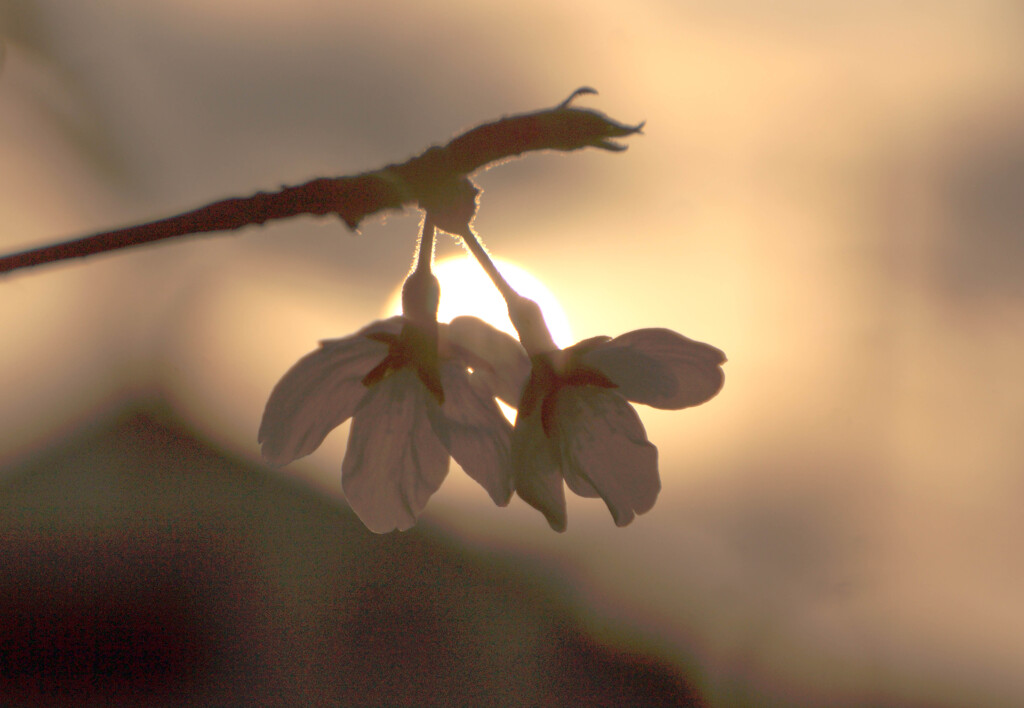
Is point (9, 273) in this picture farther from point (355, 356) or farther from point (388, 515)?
point (388, 515)

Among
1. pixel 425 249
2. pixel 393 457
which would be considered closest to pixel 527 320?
pixel 425 249

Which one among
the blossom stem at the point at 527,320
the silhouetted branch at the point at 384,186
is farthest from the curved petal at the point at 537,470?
the silhouetted branch at the point at 384,186

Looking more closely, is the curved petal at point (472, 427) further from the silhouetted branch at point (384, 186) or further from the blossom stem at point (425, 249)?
the silhouetted branch at point (384, 186)

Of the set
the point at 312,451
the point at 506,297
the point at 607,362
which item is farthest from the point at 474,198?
the point at 312,451

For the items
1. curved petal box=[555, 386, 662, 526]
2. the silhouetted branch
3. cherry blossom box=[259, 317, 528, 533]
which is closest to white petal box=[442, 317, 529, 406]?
cherry blossom box=[259, 317, 528, 533]

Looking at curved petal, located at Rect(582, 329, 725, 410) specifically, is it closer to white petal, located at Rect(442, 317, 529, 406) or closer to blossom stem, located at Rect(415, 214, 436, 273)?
white petal, located at Rect(442, 317, 529, 406)

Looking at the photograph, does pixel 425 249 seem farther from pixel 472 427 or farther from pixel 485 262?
pixel 472 427
